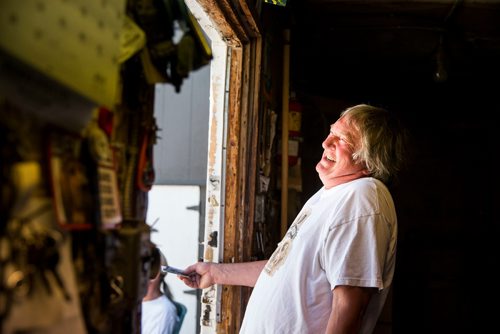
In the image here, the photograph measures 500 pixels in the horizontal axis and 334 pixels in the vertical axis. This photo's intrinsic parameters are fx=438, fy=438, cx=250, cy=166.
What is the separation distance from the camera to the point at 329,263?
4.40ft

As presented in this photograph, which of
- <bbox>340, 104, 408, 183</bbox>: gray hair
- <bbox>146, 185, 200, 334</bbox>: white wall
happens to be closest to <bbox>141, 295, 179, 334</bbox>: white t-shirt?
<bbox>146, 185, 200, 334</bbox>: white wall

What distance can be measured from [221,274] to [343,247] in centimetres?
64

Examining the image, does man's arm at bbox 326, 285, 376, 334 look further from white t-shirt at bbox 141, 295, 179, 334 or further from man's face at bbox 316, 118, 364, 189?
white t-shirt at bbox 141, 295, 179, 334

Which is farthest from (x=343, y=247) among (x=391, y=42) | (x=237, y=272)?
(x=391, y=42)

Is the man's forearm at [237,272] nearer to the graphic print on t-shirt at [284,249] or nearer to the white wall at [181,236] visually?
the graphic print on t-shirt at [284,249]

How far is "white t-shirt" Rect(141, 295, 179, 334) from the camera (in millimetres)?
2027

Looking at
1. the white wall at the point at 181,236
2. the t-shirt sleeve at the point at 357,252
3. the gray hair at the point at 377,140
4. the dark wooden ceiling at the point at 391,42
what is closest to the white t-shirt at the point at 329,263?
the t-shirt sleeve at the point at 357,252

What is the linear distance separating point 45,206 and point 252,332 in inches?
42.2

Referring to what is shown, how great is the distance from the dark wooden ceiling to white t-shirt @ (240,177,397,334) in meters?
1.72

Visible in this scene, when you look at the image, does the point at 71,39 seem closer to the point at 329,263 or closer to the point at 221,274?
the point at 329,263

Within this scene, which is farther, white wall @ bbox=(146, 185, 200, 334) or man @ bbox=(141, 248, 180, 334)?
white wall @ bbox=(146, 185, 200, 334)

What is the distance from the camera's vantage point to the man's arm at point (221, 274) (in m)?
Answer: 1.77

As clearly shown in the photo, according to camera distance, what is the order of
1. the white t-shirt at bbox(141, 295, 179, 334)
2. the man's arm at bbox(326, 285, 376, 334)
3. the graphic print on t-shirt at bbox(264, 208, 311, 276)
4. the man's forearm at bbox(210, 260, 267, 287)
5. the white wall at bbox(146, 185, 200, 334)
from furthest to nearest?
the white wall at bbox(146, 185, 200, 334) → the white t-shirt at bbox(141, 295, 179, 334) → the man's forearm at bbox(210, 260, 267, 287) → the graphic print on t-shirt at bbox(264, 208, 311, 276) → the man's arm at bbox(326, 285, 376, 334)

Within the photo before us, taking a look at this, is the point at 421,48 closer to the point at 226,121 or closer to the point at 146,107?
the point at 226,121
